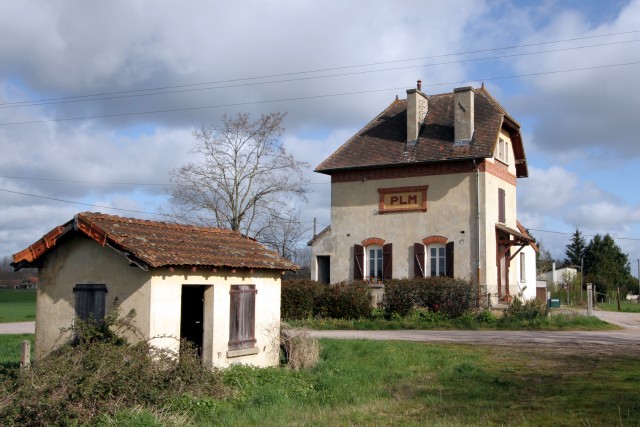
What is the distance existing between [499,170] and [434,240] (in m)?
4.62

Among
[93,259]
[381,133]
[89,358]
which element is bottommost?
[89,358]

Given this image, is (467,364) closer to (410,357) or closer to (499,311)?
(410,357)

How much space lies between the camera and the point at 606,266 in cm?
6378

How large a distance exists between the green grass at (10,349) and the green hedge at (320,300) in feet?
33.3

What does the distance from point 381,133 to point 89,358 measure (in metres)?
24.8

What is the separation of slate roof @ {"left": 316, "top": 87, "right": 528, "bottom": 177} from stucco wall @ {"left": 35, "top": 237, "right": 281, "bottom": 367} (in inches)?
689

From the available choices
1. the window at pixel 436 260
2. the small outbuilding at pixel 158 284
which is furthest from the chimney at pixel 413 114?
the small outbuilding at pixel 158 284

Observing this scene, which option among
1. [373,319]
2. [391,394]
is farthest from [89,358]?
[373,319]

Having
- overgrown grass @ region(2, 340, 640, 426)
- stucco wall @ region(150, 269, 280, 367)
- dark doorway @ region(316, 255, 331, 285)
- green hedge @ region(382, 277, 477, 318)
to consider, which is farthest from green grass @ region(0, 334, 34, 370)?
dark doorway @ region(316, 255, 331, 285)

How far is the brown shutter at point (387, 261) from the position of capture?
3231 cm

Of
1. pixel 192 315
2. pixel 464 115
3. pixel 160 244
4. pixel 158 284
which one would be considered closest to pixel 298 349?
pixel 192 315

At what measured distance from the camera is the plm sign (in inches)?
1248

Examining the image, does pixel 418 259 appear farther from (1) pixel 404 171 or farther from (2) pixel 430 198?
(1) pixel 404 171

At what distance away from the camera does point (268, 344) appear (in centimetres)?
1584
